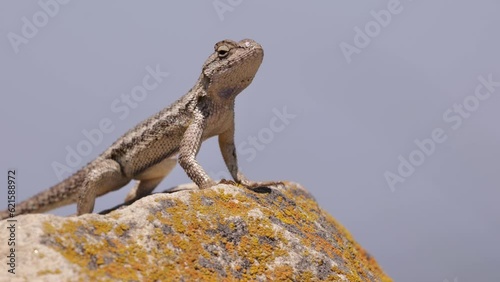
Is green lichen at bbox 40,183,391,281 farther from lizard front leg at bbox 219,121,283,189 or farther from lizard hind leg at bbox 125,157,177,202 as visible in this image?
lizard hind leg at bbox 125,157,177,202

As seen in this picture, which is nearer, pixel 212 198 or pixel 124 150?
pixel 212 198

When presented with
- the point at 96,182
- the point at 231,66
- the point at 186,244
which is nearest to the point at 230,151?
the point at 231,66

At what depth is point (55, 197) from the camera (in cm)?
911

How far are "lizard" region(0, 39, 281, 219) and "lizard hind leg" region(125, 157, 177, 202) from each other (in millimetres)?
16

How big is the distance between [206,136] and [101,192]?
204 centimetres

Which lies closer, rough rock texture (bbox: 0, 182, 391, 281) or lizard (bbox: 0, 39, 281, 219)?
rough rock texture (bbox: 0, 182, 391, 281)

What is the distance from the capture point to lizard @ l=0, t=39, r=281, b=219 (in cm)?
707

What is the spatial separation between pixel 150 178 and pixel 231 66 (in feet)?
9.02

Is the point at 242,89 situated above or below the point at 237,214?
above

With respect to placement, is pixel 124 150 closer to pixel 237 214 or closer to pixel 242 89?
pixel 242 89

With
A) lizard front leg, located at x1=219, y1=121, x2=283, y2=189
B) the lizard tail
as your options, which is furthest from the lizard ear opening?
the lizard tail

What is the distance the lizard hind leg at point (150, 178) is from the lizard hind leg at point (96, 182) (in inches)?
15.7

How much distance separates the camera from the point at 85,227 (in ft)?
13.3

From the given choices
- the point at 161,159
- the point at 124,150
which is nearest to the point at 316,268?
the point at 161,159
